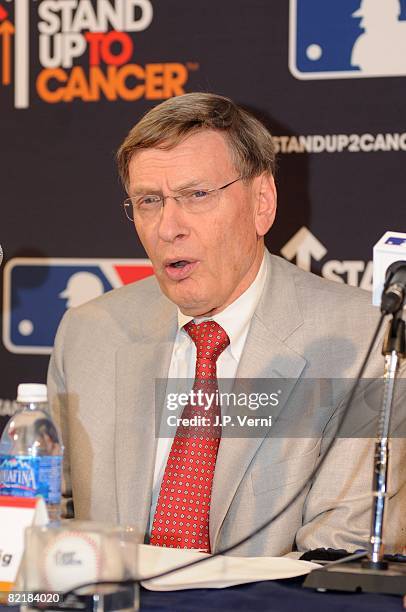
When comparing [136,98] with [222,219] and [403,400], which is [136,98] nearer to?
[222,219]

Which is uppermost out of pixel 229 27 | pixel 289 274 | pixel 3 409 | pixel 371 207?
pixel 229 27

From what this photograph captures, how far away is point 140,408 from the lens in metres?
2.39

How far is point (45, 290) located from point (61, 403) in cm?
75

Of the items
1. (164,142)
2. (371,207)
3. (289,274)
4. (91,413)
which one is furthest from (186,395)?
(371,207)

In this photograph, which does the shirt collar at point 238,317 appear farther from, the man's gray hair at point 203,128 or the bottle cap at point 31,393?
the bottle cap at point 31,393

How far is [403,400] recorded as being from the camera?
239 centimetres

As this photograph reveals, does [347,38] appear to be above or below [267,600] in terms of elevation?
above

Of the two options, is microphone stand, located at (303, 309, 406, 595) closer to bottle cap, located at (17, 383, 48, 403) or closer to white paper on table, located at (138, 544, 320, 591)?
white paper on table, located at (138, 544, 320, 591)

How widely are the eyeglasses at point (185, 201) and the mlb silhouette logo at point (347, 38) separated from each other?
2.43 feet

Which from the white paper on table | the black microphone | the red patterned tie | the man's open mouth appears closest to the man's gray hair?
the man's open mouth

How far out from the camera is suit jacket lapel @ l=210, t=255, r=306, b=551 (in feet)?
7.20

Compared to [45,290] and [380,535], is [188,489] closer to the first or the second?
[380,535]

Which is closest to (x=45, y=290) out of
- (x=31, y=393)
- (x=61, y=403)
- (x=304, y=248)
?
(x=61, y=403)

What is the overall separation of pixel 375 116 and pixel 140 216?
0.90m
